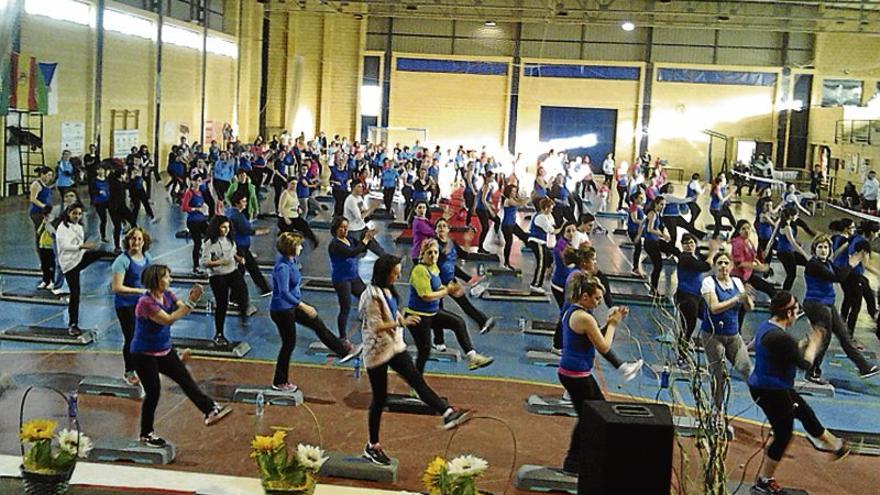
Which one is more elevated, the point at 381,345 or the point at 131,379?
the point at 381,345

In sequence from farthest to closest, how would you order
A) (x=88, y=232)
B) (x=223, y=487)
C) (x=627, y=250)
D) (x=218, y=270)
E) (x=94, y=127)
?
(x=94, y=127) < (x=627, y=250) < (x=88, y=232) < (x=218, y=270) < (x=223, y=487)

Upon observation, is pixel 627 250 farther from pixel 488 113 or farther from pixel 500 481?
pixel 488 113

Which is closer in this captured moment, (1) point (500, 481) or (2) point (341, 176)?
(1) point (500, 481)

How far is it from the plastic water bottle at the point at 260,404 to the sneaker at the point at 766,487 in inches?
158

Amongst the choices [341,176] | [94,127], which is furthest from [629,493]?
[94,127]

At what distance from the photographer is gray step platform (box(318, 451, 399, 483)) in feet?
24.2

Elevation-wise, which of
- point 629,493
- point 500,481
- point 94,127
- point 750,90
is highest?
point 750,90

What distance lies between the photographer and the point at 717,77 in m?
40.7

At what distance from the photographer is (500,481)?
24.6 feet

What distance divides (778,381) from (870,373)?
4642 millimetres

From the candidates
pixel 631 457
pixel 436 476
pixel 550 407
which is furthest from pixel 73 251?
pixel 631 457

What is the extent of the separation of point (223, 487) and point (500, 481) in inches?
80.6

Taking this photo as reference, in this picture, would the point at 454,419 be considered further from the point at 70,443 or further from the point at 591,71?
the point at 591,71

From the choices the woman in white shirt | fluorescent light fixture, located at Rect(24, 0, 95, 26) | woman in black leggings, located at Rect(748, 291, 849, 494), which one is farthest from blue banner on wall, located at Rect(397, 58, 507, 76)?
woman in black leggings, located at Rect(748, 291, 849, 494)
